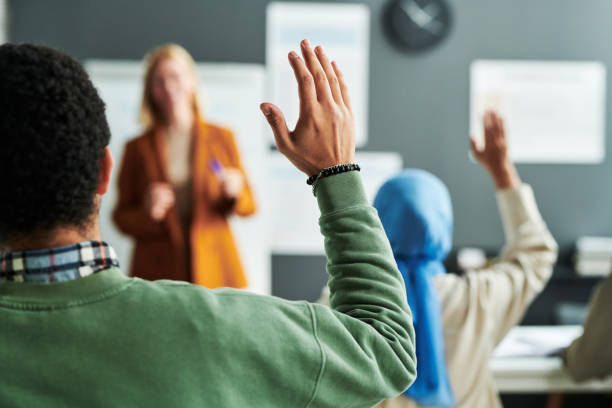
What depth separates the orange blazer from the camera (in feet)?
9.24

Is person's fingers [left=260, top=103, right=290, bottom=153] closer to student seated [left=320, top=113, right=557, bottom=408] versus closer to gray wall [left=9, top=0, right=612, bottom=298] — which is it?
student seated [left=320, top=113, right=557, bottom=408]

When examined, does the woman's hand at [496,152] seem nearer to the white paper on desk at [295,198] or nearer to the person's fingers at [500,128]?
the person's fingers at [500,128]

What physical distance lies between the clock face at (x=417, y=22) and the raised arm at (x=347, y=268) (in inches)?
120

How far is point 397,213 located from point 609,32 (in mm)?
2871

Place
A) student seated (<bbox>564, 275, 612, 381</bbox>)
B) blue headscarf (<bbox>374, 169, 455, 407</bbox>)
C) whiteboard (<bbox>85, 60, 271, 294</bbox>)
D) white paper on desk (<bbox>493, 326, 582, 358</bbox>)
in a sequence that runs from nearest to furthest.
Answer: blue headscarf (<bbox>374, 169, 455, 407</bbox>) → student seated (<bbox>564, 275, 612, 381</bbox>) → white paper on desk (<bbox>493, 326, 582, 358</bbox>) → whiteboard (<bbox>85, 60, 271, 294</bbox>)

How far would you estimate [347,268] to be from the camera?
2.20 feet

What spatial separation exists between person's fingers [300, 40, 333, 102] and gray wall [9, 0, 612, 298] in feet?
9.61

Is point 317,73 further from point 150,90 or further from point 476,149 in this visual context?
point 150,90

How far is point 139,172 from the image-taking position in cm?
292

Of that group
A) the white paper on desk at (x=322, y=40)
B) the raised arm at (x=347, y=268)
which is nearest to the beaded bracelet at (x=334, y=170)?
the raised arm at (x=347, y=268)

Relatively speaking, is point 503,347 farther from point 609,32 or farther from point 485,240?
point 609,32

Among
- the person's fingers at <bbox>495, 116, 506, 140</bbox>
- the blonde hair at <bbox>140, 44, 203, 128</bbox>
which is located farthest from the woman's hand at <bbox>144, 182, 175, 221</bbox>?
the person's fingers at <bbox>495, 116, 506, 140</bbox>

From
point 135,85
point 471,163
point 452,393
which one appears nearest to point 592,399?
point 471,163

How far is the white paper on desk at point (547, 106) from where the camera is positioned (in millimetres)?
3639
